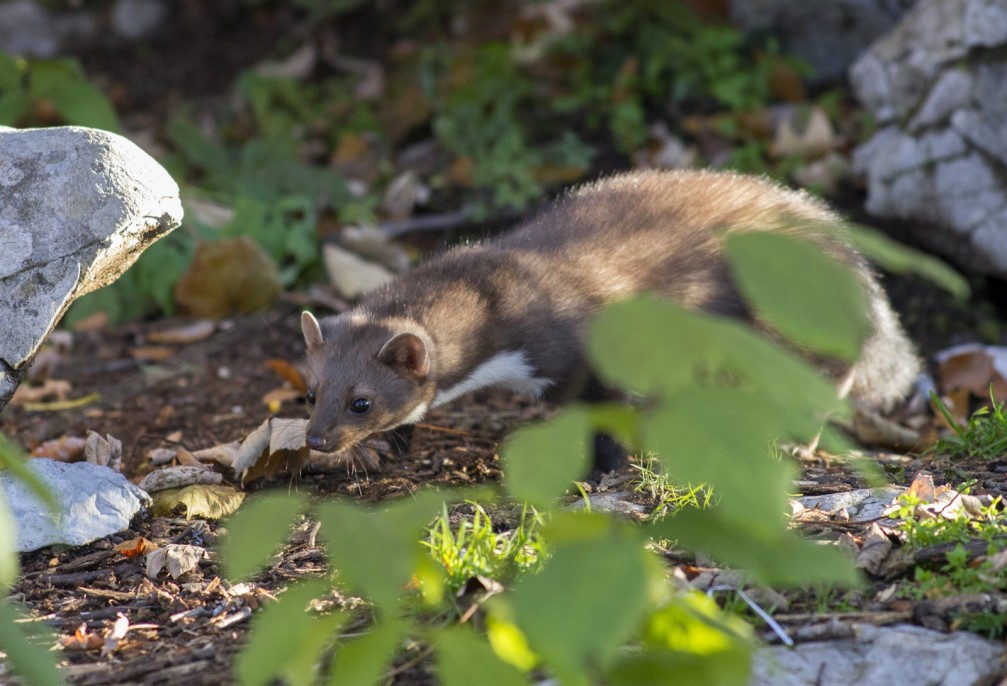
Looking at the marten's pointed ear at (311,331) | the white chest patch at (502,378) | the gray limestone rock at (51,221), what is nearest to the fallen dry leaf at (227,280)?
the marten's pointed ear at (311,331)

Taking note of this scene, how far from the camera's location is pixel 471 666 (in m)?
2.13

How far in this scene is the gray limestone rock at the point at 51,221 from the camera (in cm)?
379

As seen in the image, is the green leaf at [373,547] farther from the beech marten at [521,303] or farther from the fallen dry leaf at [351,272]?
the fallen dry leaf at [351,272]

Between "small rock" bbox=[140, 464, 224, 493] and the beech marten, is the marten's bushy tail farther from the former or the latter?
"small rock" bbox=[140, 464, 224, 493]

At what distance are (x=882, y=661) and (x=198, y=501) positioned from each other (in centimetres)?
232

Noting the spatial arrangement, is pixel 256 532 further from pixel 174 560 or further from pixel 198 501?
pixel 198 501

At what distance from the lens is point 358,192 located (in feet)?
25.3

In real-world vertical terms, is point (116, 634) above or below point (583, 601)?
below

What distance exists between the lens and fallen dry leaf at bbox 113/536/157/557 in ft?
12.0

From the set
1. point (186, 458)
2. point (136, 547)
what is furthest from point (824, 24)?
point (136, 547)

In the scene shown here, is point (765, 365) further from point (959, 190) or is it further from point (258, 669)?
point (959, 190)

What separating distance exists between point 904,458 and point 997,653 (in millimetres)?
2068

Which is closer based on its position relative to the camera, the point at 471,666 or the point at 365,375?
the point at 471,666

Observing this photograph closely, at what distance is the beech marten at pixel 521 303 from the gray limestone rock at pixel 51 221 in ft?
3.14
